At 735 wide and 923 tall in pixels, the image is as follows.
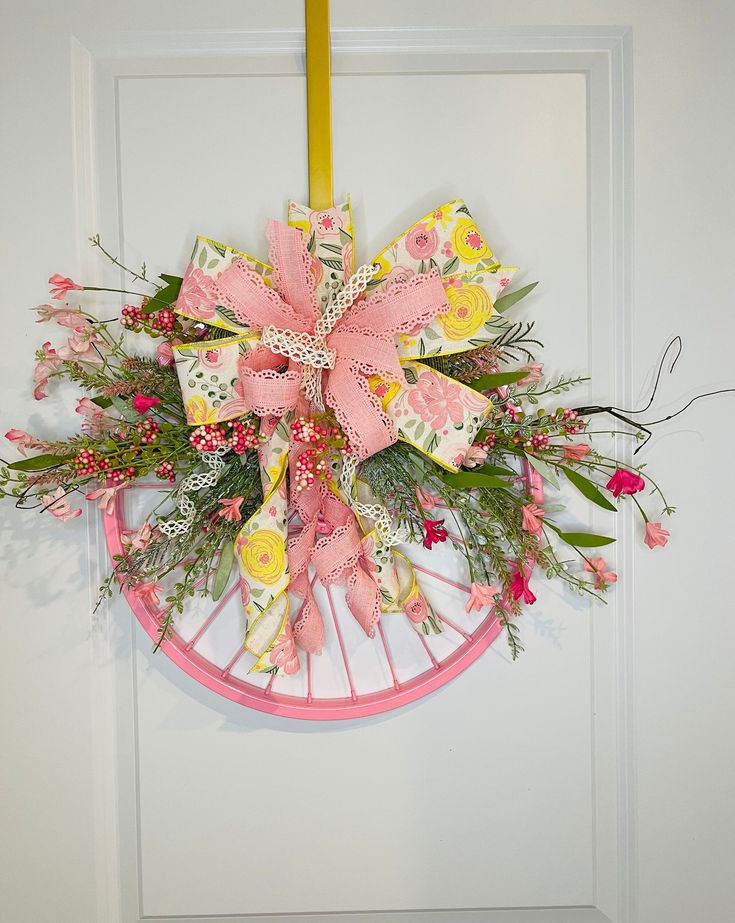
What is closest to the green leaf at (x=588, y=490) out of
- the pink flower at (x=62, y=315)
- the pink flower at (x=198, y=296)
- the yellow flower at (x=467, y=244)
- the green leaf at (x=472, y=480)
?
the green leaf at (x=472, y=480)

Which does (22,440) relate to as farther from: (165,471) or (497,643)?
(497,643)

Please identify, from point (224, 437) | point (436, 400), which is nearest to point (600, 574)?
point (436, 400)

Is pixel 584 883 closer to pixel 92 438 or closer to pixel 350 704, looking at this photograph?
pixel 350 704

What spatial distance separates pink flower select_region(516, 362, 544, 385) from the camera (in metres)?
1.05

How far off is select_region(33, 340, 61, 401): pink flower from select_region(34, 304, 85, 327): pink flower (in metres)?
0.04

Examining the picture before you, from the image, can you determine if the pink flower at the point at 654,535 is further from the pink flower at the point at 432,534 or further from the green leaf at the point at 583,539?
the pink flower at the point at 432,534

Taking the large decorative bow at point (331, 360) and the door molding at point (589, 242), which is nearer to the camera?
the large decorative bow at point (331, 360)

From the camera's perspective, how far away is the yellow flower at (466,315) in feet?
3.24

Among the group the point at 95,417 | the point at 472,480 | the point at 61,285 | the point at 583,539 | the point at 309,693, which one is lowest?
the point at 309,693

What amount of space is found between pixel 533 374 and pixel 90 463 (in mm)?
715

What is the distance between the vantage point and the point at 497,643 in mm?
1139

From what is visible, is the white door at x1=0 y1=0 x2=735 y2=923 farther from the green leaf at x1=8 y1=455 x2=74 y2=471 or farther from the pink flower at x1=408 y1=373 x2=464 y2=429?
the pink flower at x1=408 y1=373 x2=464 y2=429

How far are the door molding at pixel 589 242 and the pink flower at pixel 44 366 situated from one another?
15 cm

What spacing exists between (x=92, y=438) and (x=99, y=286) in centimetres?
27
